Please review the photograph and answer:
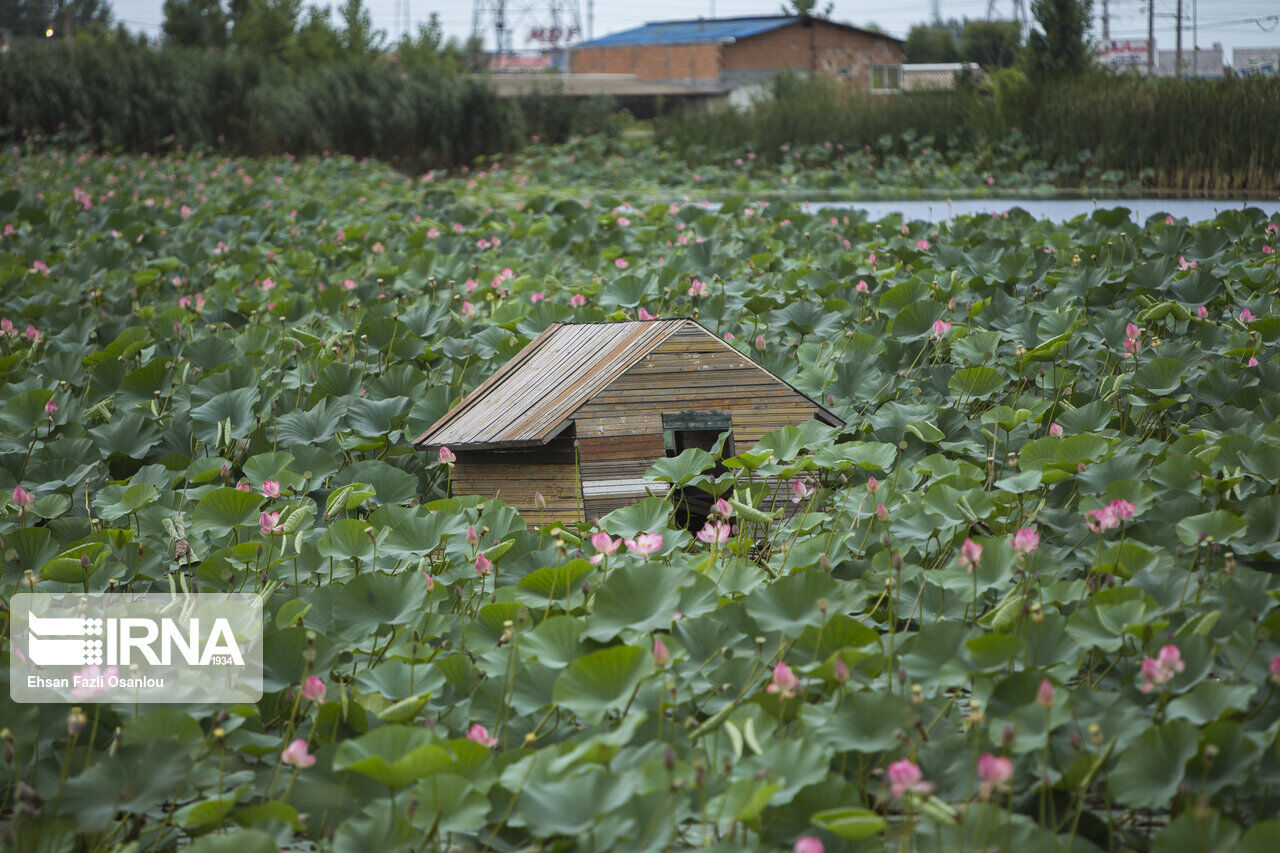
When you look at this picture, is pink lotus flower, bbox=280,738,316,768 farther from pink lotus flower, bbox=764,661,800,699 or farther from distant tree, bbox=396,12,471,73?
distant tree, bbox=396,12,471,73

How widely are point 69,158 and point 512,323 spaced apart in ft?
34.1

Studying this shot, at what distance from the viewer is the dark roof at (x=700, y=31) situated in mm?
30078

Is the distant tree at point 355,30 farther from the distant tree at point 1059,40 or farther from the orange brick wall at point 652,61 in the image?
the distant tree at point 1059,40

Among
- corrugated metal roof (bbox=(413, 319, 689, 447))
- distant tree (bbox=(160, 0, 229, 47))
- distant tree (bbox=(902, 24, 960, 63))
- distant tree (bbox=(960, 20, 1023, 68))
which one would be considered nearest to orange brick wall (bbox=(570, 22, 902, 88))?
distant tree (bbox=(902, 24, 960, 63))

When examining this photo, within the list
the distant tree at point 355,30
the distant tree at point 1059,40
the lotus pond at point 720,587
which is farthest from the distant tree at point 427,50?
the lotus pond at point 720,587

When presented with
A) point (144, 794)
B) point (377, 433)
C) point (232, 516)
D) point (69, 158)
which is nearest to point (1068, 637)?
point (144, 794)

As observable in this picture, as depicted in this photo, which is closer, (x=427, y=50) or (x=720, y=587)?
(x=720, y=587)

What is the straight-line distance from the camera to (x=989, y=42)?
16.7m

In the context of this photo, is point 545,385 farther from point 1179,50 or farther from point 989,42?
point 989,42

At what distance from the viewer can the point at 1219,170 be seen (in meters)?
7.22

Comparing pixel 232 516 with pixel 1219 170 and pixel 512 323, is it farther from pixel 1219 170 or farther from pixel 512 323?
pixel 1219 170

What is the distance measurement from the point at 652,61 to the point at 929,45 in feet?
30.0

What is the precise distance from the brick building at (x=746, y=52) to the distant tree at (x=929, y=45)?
3.88 feet

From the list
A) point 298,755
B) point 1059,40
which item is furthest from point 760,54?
point 298,755
